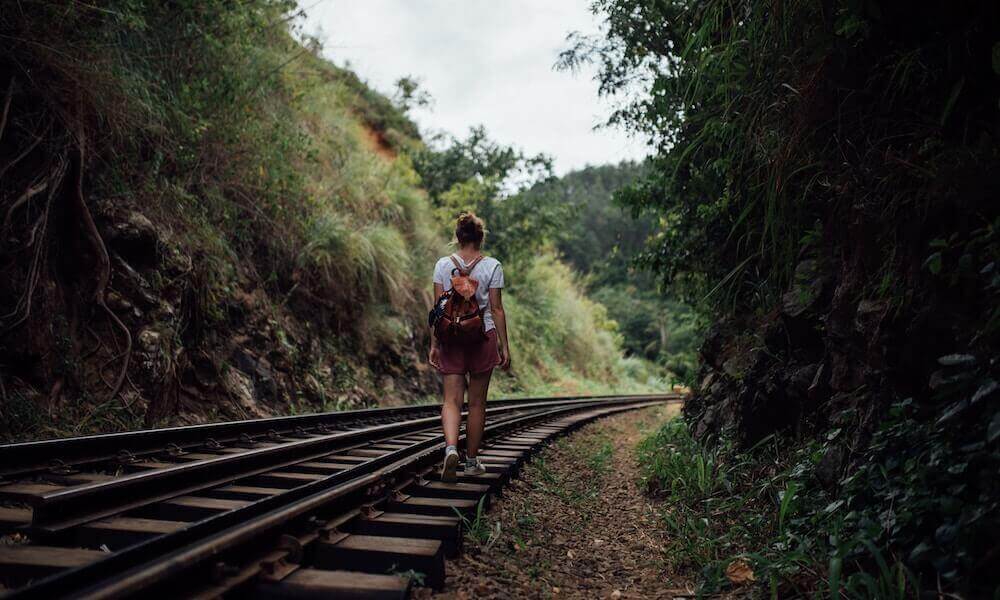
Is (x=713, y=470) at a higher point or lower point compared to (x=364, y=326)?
lower

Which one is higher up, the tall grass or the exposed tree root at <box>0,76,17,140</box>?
the exposed tree root at <box>0,76,17,140</box>

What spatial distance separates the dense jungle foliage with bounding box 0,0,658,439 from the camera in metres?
6.04

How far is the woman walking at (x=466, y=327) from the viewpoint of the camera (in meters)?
4.33

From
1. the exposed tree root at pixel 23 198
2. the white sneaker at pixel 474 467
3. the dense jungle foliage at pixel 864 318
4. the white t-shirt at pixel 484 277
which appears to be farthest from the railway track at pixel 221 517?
the exposed tree root at pixel 23 198

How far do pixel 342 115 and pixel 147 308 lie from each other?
1053 cm

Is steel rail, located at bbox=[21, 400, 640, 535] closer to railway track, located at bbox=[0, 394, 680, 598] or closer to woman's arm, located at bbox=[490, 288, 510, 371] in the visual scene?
railway track, located at bbox=[0, 394, 680, 598]

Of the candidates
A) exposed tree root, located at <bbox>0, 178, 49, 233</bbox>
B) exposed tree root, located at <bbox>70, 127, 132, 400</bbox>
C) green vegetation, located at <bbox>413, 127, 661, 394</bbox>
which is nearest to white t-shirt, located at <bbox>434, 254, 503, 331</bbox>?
exposed tree root, located at <bbox>70, 127, 132, 400</bbox>

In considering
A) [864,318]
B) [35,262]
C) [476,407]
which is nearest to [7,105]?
[35,262]

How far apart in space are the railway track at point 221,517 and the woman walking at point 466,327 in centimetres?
47

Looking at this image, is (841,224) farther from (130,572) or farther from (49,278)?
(49,278)

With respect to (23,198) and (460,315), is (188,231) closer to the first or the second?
(23,198)

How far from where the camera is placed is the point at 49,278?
A: 6125 mm

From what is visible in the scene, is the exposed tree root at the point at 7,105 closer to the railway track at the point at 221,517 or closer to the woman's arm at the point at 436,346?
the railway track at the point at 221,517

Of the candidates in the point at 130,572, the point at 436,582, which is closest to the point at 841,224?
the point at 436,582
